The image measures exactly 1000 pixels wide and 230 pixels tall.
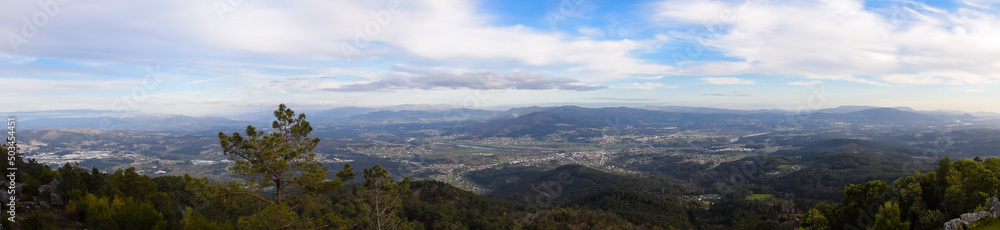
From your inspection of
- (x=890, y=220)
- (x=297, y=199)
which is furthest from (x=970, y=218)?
(x=297, y=199)

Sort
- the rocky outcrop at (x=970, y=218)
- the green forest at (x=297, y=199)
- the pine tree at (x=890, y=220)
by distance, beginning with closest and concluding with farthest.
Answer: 1. the green forest at (x=297, y=199)
2. the rocky outcrop at (x=970, y=218)
3. the pine tree at (x=890, y=220)

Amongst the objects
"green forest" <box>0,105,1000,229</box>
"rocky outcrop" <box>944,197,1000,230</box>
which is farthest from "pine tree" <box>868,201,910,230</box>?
"rocky outcrop" <box>944,197,1000,230</box>

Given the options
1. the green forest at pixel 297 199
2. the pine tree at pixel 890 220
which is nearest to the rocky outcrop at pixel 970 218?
the green forest at pixel 297 199

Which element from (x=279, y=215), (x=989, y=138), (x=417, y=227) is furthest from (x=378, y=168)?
(x=989, y=138)

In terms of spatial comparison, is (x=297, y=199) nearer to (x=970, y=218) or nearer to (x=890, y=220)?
(x=890, y=220)

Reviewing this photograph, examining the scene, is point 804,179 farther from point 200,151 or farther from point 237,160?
point 200,151

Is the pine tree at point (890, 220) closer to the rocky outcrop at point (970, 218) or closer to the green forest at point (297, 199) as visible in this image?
the green forest at point (297, 199)

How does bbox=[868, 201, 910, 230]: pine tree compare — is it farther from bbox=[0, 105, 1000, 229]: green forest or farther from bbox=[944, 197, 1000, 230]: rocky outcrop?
bbox=[944, 197, 1000, 230]: rocky outcrop

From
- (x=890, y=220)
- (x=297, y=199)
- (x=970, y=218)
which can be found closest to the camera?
(x=297, y=199)

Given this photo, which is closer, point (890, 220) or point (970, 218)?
point (970, 218)
